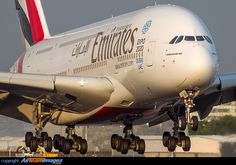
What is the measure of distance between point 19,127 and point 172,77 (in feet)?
128

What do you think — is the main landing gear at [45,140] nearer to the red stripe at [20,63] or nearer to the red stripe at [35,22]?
the red stripe at [20,63]

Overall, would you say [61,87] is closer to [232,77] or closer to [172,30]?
[172,30]

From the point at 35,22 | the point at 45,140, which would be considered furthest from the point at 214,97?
the point at 35,22

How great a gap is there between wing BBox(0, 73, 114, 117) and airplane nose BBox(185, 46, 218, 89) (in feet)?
20.3

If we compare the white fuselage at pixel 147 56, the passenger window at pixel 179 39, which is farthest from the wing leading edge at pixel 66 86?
the passenger window at pixel 179 39

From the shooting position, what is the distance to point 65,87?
43.5 m

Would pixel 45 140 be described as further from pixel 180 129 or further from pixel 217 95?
pixel 217 95

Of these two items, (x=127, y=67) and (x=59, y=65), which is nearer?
(x=127, y=67)

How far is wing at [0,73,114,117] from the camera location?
4319cm

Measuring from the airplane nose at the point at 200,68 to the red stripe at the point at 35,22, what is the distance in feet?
80.0

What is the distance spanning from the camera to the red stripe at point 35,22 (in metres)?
61.4

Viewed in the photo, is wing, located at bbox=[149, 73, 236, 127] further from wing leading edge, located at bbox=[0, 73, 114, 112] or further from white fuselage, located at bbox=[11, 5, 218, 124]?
wing leading edge, located at bbox=[0, 73, 114, 112]

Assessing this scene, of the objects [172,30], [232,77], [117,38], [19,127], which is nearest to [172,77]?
[172,30]

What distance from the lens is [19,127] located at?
7581 cm
